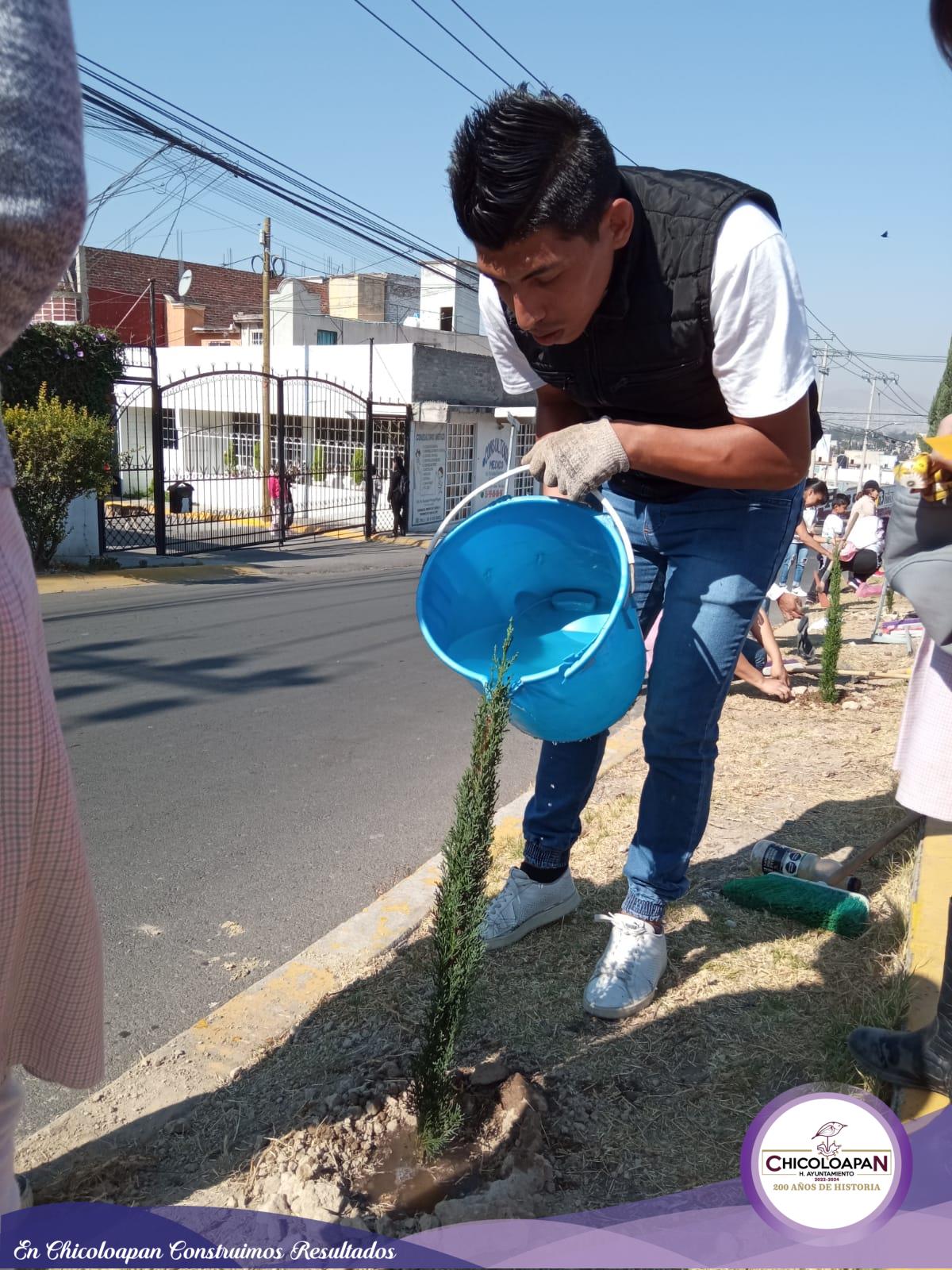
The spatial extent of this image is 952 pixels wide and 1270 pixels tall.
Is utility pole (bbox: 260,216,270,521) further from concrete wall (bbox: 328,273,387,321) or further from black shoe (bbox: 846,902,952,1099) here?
black shoe (bbox: 846,902,952,1099)

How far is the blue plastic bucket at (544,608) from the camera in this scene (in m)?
1.98

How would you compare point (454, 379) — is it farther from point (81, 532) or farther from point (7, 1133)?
point (7, 1133)

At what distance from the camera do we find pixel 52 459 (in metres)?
11.5

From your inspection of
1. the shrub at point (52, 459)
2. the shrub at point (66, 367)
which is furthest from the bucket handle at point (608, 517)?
the shrub at point (66, 367)

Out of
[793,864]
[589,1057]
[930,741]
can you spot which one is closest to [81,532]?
[793,864]

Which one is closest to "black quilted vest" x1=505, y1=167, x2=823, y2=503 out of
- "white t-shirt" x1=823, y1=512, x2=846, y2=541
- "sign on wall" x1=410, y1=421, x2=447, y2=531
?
"white t-shirt" x1=823, y1=512, x2=846, y2=541

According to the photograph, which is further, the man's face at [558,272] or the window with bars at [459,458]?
the window with bars at [459,458]

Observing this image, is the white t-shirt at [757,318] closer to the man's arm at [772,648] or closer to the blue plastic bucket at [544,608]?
the blue plastic bucket at [544,608]

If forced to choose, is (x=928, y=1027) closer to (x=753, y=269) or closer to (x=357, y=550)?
(x=753, y=269)

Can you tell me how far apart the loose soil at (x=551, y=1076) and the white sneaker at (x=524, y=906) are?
44 millimetres

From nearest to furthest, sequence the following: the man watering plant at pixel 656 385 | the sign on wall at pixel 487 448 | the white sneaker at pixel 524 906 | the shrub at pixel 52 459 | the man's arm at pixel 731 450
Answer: the man watering plant at pixel 656 385, the man's arm at pixel 731 450, the white sneaker at pixel 524 906, the shrub at pixel 52 459, the sign on wall at pixel 487 448

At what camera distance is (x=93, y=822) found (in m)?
3.83

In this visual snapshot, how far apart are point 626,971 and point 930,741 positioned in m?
0.87

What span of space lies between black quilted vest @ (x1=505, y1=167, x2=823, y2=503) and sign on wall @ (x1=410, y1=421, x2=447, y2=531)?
19015 millimetres
